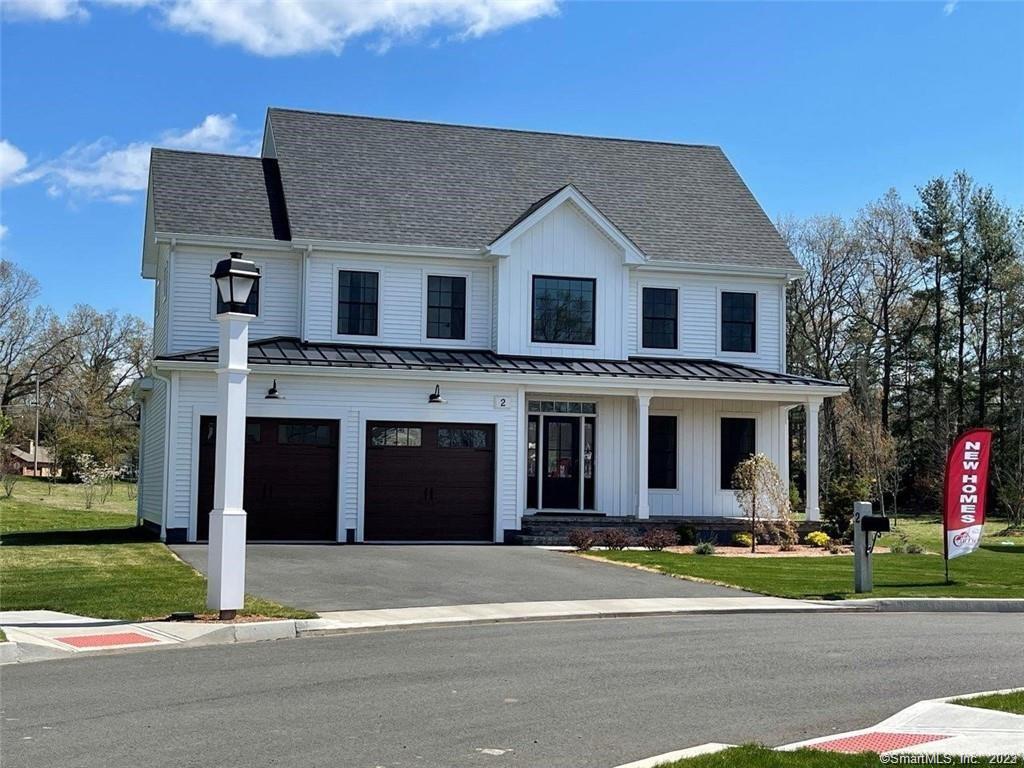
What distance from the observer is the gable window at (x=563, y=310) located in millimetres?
27844

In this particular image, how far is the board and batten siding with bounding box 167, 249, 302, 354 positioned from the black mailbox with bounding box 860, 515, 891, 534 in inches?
571

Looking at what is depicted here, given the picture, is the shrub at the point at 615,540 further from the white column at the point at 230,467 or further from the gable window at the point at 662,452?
the white column at the point at 230,467

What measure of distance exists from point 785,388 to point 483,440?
7.22 meters

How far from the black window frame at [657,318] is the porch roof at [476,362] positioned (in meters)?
0.40

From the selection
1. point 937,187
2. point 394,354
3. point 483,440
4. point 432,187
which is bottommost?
point 483,440

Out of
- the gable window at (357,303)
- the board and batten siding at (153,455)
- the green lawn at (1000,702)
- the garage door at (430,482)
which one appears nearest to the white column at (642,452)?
the garage door at (430,482)

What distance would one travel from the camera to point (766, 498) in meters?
26.6

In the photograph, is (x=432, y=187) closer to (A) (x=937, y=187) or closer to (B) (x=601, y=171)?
(B) (x=601, y=171)

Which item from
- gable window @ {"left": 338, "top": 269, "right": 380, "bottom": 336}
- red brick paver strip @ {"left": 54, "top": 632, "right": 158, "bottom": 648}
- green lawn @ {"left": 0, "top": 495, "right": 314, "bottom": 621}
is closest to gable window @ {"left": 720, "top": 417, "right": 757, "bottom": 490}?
gable window @ {"left": 338, "top": 269, "right": 380, "bottom": 336}

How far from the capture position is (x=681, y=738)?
7953 millimetres

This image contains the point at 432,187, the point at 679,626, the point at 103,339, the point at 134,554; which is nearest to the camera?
the point at 679,626

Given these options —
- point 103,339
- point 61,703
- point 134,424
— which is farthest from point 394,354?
point 103,339

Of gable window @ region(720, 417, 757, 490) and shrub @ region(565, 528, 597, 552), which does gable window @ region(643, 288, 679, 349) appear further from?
shrub @ region(565, 528, 597, 552)

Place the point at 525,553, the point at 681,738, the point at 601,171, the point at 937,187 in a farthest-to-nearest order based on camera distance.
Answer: the point at 937,187 < the point at 601,171 < the point at 525,553 < the point at 681,738
